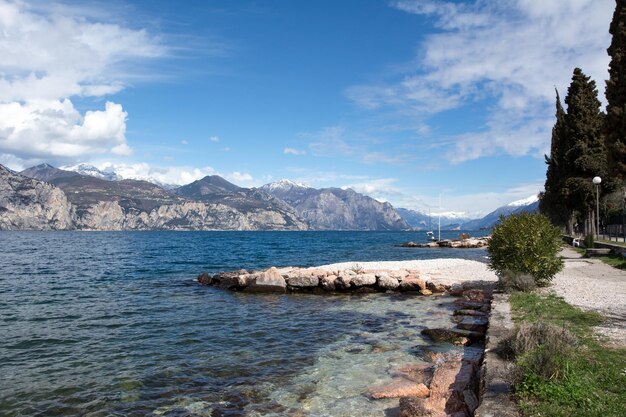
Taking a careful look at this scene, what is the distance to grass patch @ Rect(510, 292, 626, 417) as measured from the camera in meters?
6.43

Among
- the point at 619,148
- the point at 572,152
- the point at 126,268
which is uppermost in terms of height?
the point at 572,152

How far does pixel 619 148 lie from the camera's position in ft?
85.4

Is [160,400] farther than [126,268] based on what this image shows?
No

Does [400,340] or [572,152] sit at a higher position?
[572,152]

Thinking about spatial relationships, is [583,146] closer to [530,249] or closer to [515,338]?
[530,249]

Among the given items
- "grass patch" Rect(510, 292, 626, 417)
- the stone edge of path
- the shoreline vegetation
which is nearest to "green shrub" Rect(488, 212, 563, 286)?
the shoreline vegetation

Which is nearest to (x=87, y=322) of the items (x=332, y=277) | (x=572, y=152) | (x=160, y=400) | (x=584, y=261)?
(x=160, y=400)

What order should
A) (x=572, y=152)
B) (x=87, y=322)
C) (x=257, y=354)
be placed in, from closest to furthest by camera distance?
1. (x=257, y=354)
2. (x=87, y=322)
3. (x=572, y=152)

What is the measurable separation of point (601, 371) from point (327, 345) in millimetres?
8542

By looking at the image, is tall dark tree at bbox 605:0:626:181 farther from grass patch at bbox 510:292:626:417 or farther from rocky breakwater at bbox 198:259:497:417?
grass patch at bbox 510:292:626:417

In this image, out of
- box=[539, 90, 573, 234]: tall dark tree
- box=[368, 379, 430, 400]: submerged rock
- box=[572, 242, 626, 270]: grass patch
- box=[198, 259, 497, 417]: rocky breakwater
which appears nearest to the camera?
box=[198, 259, 497, 417]: rocky breakwater

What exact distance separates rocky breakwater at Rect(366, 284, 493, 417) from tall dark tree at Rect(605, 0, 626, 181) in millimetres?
16156

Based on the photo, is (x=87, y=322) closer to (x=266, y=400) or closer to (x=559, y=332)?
(x=266, y=400)

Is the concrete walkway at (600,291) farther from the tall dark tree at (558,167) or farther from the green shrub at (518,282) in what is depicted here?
→ the tall dark tree at (558,167)
